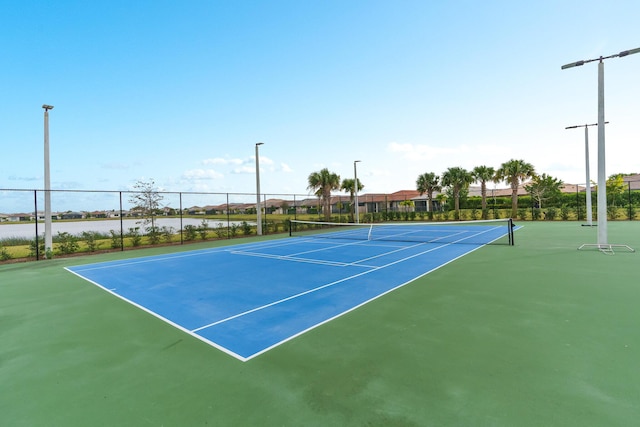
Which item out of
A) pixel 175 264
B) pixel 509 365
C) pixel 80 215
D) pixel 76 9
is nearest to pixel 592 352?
pixel 509 365

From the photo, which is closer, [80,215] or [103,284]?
[103,284]

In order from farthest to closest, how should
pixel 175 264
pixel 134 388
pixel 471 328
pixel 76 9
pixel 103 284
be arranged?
1. pixel 76 9
2. pixel 175 264
3. pixel 103 284
4. pixel 471 328
5. pixel 134 388

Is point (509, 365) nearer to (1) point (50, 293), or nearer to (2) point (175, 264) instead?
(1) point (50, 293)

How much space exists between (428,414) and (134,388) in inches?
108

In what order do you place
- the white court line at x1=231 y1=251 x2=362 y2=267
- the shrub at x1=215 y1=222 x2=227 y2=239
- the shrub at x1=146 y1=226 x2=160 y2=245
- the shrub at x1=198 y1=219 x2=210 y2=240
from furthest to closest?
the shrub at x1=215 y1=222 x2=227 y2=239 → the shrub at x1=198 y1=219 x2=210 y2=240 → the shrub at x1=146 y1=226 x2=160 y2=245 → the white court line at x1=231 y1=251 x2=362 y2=267

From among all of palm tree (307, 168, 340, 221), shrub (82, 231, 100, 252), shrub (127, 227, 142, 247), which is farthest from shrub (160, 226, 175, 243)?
palm tree (307, 168, 340, 221)

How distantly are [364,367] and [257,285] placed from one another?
13.8 feet

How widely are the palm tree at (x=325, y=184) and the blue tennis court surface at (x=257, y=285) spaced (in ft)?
57.2

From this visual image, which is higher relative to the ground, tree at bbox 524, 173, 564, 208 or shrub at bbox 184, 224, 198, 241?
tree at bbox 524, 173, 564, 208

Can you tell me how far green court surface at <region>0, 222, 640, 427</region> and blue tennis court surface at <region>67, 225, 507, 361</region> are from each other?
1.07ft

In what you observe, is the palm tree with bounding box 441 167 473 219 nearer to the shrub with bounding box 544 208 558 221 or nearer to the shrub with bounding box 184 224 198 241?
the shrub with bounding box 544 208 558 221

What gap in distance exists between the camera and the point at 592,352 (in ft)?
11.5

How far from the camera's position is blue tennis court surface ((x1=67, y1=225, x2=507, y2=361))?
461 centimetres

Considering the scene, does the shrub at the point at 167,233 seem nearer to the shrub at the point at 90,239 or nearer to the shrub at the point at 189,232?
the shrub at the point at 189,232
